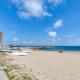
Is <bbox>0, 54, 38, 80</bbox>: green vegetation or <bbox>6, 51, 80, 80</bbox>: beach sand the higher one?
<bbox>0, 54, 38, 80</bbox>: green vegetation

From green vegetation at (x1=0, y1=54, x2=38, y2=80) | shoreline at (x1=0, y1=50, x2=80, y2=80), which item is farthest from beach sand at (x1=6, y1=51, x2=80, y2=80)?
green vegetation at (x1=0, y1=54, x2=38, y2=80)

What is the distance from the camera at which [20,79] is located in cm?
742

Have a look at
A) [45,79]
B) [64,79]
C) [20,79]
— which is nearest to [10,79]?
[20,79]

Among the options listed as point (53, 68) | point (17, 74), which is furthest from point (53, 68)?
point (17, 74)

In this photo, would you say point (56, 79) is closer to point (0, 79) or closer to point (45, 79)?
point (45, 79)

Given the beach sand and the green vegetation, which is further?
the beach sand

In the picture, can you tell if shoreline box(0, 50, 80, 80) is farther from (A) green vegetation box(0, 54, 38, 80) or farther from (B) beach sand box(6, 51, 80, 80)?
(A) green vegetation box(0, 54, 38, 80)

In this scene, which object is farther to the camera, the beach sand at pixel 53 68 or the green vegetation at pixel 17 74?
the beach sand at pixel 53 68

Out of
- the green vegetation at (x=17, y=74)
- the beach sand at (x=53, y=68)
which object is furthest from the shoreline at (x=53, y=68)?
the green vegetation at (x=17, y=74)

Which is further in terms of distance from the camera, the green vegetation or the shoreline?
the shoreline

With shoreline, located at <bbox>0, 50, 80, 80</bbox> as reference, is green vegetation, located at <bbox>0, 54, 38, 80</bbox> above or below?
above

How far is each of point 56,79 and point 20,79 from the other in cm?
228

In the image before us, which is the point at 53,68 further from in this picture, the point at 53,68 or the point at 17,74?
the point at 17,74

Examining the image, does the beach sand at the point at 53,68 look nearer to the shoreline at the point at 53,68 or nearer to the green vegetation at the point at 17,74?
the shoreline at the point at 53,68
